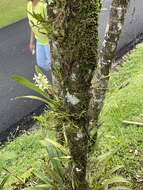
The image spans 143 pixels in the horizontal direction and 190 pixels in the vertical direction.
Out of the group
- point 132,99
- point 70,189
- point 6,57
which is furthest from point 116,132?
point 6,57

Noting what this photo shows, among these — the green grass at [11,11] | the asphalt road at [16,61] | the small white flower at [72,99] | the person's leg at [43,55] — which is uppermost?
the small white flower at [72,99]

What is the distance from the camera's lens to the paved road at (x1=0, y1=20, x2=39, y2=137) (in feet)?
26.4

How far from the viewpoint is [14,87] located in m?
8.84

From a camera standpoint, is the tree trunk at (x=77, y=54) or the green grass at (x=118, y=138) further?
the green grass at (x=118, y=138)

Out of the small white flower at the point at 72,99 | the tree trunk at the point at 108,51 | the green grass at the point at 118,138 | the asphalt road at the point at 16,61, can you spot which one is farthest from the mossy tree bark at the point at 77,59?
the asphalt road at the point at 16,61

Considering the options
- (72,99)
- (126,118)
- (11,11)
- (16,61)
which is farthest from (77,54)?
(11,11)

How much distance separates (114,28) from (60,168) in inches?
52.9

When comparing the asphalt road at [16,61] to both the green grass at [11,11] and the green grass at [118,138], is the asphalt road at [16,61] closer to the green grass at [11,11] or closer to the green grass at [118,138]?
the green grass at [11,11]

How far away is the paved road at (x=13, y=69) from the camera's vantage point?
805 centimetres

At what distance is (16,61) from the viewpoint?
994cm

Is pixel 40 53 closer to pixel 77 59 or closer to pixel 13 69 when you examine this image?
pixel 13 69

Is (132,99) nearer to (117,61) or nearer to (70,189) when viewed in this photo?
(117,61)

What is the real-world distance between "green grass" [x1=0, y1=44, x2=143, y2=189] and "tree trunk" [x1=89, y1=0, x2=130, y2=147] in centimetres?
24

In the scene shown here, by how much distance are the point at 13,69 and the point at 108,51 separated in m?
5.18
